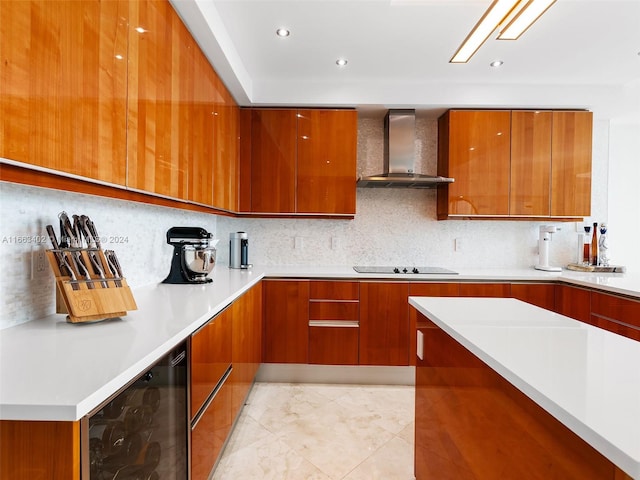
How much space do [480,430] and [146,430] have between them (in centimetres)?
102

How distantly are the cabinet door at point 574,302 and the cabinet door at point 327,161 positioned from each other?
1.84 metres

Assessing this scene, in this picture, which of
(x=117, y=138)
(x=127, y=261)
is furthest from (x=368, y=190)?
(x=117, y=138)

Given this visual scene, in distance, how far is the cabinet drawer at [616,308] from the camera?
223 centimetres

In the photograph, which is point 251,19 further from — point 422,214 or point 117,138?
point 422,214

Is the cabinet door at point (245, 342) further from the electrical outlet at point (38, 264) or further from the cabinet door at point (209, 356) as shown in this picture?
the electrical outlet at point (38, 264)

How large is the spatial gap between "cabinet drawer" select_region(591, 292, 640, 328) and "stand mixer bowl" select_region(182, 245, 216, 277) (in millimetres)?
2682

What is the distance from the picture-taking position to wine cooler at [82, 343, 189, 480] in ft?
2.69

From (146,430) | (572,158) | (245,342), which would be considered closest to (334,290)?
(245,342)

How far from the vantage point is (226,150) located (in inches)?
110

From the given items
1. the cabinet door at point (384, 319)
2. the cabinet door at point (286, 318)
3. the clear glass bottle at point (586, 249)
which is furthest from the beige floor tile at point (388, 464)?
the clear glass bottle at point (586, 249)

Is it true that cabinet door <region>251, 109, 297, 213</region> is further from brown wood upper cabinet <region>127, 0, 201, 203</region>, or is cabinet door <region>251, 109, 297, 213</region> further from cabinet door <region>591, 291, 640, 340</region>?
cabinet door <region>591, 291, 640, 340</region>

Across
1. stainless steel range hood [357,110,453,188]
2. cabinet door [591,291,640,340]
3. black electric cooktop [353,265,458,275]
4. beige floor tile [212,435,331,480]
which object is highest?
stainless steel range hood [357,110,453,188]

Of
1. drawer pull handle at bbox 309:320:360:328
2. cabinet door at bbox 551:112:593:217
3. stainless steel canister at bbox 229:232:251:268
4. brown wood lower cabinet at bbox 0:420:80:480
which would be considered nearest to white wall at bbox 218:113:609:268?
stainless steel canister at bbox 229:232:251:268

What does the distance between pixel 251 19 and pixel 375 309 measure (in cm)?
228
